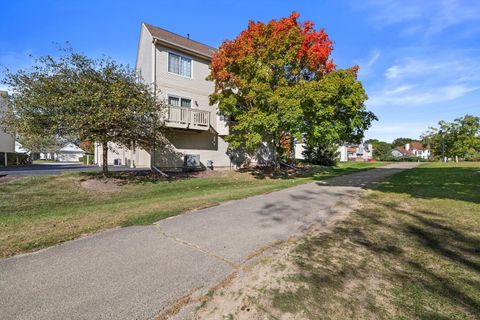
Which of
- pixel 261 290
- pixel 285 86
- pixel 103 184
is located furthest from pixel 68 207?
pixel 285 86

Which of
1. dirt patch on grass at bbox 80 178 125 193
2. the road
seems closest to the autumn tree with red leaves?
dirt patch on grass at bbox 80 178 125 193

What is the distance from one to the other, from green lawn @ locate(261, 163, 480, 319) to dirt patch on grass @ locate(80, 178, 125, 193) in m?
9.25

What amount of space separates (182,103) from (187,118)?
1826 millimetres

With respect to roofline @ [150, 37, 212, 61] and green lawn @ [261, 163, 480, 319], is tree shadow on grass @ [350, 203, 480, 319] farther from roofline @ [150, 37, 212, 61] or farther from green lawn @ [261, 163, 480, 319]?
roofline @ [150, 37, 212, 61]

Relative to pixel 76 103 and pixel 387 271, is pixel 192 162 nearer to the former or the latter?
pixel 76 103

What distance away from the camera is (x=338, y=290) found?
289 cm

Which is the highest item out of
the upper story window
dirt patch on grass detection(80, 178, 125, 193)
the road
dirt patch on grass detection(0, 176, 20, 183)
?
the upper story window

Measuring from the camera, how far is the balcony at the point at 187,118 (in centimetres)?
1457

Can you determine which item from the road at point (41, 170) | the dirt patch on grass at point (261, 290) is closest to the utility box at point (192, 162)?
the road at point (41, 170)

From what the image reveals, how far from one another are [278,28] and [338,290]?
14.0 m

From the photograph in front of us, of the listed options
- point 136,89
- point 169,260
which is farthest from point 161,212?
point 136,89

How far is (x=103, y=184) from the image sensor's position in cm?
1124

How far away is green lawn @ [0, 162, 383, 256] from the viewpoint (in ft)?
16.2

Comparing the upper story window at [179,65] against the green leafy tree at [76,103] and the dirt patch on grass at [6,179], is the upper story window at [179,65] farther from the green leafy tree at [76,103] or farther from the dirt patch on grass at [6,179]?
the dirt patch on grass at [6,179]
